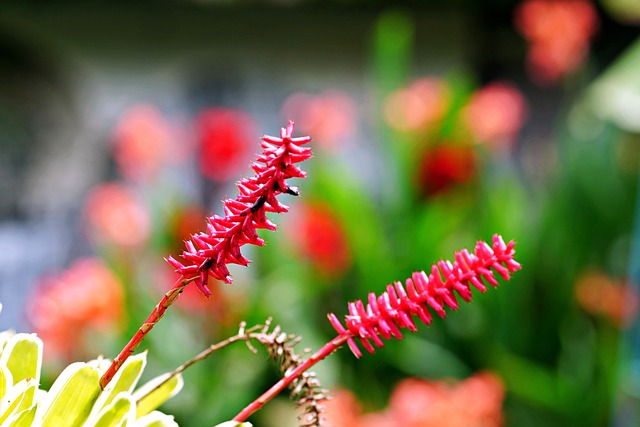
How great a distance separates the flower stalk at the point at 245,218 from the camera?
0.33 m

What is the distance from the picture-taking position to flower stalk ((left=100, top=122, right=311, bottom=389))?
326 mm

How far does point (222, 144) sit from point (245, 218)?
1.72 m

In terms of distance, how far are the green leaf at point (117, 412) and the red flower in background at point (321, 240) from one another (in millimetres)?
1476

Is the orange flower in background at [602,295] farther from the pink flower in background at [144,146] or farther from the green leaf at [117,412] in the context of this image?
the green leaf at [117,412]

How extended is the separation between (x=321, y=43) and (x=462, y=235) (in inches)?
49.2

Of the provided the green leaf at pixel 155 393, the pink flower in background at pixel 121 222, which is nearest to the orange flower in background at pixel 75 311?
the pink flower in background at pixel 121 222

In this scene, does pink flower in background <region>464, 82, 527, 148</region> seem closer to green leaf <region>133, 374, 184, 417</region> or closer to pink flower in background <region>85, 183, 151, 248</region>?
pink flower in background <region>85, 183, 151, 248</region>

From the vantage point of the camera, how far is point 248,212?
33 centimetres

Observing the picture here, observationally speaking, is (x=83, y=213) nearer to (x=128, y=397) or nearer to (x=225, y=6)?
(x=225, y=6)

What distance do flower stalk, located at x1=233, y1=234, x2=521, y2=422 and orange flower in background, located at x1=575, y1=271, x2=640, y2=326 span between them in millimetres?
1535

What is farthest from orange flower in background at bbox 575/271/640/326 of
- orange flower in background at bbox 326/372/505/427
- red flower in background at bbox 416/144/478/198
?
orange flower in background at bbox 326/372/505/427

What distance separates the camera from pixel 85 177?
9.55 ft

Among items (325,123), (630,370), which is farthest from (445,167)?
(630,370)

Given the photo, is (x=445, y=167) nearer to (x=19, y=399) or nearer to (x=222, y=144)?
(x=222, y=144)
